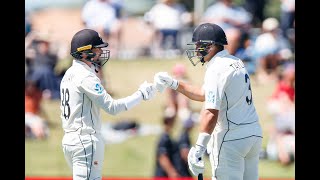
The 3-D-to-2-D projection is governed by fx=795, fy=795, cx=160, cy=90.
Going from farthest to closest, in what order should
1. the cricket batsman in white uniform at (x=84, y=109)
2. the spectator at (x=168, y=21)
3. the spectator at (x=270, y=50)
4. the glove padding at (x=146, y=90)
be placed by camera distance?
the spectator at (x=168, y=21) < the spectator at (x=270, y=50) < the glove padding at (x=146, y=90) < the cricket batsman in white uniform at (x=84, y=109)

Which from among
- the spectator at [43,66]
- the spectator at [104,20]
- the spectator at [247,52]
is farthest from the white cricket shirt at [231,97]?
the spectator at [43,66]

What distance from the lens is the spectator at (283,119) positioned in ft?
41.9

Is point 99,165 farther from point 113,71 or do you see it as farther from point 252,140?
point 113,71

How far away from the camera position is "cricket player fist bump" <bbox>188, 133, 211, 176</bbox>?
25.1ft

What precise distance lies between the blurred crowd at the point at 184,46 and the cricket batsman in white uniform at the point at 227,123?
491 cm

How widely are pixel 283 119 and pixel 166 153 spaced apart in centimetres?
199

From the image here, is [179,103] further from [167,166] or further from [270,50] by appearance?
[270,50]

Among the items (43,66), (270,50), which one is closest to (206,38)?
(270,50)

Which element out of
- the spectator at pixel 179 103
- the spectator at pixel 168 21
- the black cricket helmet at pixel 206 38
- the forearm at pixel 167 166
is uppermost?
the spectator at pixel 168 21

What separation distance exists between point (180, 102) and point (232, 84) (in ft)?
16.7

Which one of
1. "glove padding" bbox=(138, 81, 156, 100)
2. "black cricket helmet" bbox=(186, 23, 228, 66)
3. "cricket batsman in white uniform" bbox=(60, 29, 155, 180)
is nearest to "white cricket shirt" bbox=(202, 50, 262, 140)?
"black cricket helmet" bbox=(186, 23, 228, 66)

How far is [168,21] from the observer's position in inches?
520

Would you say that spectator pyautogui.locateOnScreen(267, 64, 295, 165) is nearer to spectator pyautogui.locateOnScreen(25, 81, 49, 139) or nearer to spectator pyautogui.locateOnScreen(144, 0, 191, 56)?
spectator pyautogui.locateOnScreen(144, 0, 191, 56)

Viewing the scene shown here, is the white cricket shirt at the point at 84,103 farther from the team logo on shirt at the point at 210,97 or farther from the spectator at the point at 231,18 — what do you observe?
the spectator at the point at 231,18
